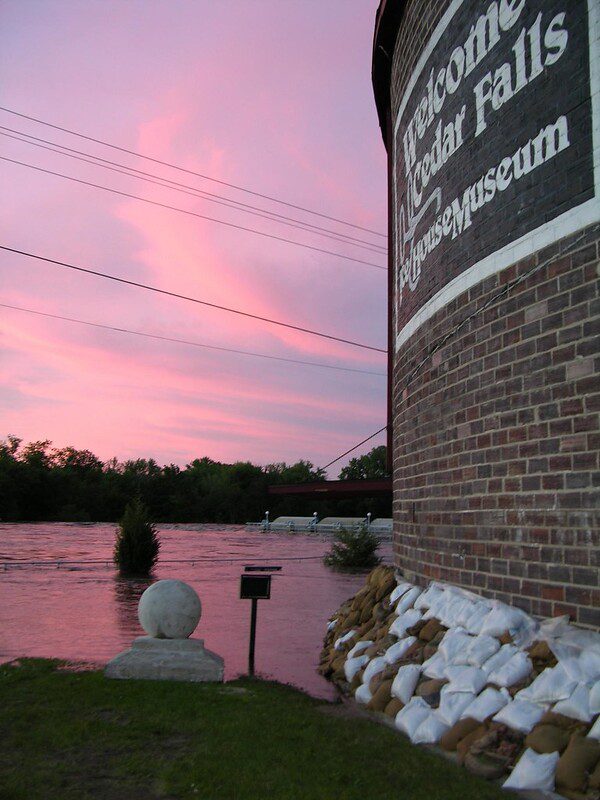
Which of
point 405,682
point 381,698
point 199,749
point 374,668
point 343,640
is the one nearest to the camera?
point 199,749

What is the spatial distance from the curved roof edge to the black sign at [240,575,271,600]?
729 centimetres

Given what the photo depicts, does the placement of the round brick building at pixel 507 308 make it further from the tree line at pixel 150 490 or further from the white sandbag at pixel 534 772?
the tree line at pixel 150 490

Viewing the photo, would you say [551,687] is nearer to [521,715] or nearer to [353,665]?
[521,715]

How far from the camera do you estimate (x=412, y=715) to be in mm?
5203

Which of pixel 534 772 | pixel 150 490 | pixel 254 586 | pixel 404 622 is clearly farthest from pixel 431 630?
pixel 150 490

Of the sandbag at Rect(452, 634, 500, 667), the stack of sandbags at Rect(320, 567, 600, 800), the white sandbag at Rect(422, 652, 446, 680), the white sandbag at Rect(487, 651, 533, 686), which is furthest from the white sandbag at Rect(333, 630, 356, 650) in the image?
the white sandbag at Rect(487, 651, 533, 686)

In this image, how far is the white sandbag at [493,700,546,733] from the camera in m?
4.41

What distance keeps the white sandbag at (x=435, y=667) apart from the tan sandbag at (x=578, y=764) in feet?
4.75

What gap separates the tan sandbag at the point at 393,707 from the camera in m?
5.53

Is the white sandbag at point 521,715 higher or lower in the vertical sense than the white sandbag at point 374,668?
higher

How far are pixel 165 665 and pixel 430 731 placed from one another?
9.17ft

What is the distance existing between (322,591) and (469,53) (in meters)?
11.0

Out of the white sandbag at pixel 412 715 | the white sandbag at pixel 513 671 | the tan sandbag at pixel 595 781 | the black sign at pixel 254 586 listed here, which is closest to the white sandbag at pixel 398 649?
the white sandbag at pixel 412 715

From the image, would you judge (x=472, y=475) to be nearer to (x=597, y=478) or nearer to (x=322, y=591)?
(x=597, y=478)
